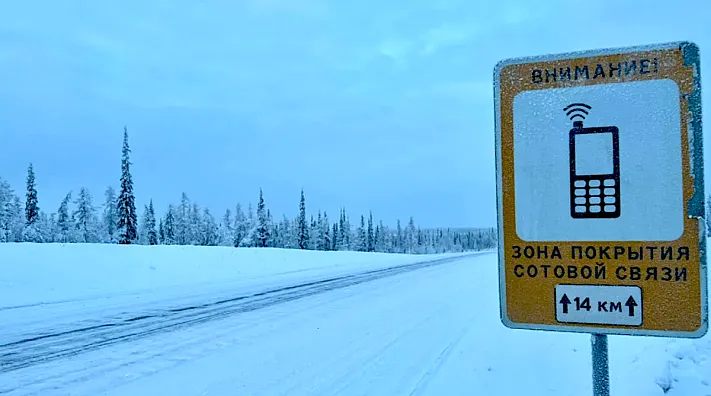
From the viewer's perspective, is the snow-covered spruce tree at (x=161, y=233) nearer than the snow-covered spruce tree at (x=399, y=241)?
Yes

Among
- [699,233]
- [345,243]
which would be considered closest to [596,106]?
[699,233]

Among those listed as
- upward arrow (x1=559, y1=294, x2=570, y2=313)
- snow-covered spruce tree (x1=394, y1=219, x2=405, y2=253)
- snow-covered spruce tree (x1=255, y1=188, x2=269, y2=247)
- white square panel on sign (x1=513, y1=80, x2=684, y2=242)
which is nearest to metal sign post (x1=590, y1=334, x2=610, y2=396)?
upward arrow (x1=559, y1=294, x2=570, y2=313)

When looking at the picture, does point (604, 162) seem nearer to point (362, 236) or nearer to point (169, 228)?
point (169, 228)

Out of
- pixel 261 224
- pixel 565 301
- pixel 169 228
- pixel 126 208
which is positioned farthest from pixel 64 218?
pixel 565 301

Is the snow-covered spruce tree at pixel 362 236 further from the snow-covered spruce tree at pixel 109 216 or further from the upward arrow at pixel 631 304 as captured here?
the upward arrow at pixel 631 304

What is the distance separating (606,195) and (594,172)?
9 centimetres

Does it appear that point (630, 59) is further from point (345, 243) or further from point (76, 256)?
point (345, 243)

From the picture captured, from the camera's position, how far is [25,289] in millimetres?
13328

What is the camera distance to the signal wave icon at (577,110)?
5.46 feet

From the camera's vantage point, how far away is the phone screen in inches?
64.3

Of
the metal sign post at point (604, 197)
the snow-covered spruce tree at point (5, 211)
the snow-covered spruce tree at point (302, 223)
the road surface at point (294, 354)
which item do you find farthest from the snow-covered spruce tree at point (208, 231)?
the metal sign post at point (604, 197)

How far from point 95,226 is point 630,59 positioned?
83459mm

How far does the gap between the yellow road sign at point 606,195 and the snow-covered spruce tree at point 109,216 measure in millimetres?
79786

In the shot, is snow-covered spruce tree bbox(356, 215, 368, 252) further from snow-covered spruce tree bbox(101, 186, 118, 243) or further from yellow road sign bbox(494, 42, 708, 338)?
yellow road sign bbox(494, 42, 708, 338)
